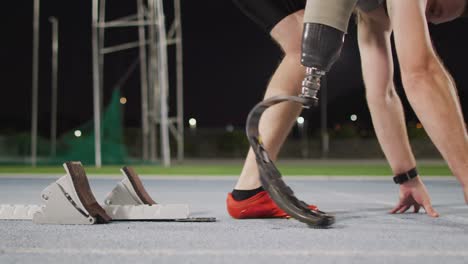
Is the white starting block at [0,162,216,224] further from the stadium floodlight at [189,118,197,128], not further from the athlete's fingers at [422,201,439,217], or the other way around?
the stadium floodlight at [189,118,197,128]

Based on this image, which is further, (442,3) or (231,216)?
(231,216)

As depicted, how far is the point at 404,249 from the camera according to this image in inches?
87.5

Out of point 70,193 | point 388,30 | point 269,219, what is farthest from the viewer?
point 388,30

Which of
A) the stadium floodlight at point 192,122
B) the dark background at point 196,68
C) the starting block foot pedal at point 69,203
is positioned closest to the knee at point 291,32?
the starting block foot pedal at point 69,203

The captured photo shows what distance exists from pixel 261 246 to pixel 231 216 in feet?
3.95

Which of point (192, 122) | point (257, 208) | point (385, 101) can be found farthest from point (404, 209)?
point (192, 122)

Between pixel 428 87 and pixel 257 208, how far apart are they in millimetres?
1065

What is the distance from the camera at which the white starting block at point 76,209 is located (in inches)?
119

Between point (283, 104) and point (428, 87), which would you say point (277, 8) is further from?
point (428, 87)

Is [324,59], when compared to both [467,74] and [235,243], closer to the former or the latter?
[235,243]

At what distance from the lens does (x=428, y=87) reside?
8.71 ft

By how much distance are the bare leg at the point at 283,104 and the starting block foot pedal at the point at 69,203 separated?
0.73 m

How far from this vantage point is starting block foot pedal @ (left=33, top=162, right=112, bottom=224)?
3.02m

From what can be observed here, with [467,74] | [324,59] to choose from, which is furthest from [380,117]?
[467,74]
